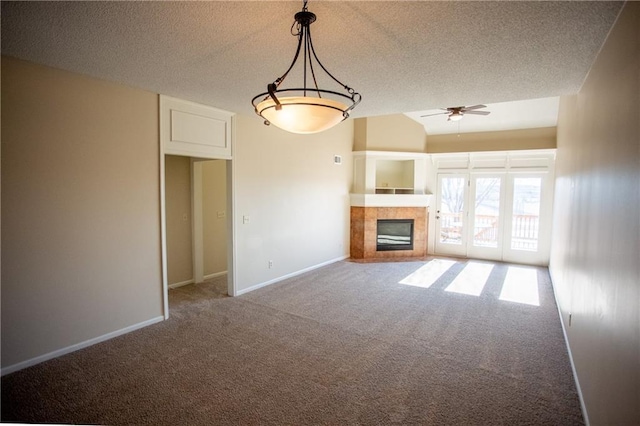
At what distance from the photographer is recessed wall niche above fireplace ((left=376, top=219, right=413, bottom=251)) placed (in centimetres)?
758

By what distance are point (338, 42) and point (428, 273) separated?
15.7ft

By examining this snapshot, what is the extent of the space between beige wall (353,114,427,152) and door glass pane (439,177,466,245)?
1.07m

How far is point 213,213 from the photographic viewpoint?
573cm

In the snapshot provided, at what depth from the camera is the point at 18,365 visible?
2.77m

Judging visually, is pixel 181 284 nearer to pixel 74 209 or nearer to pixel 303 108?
pixel 74 209

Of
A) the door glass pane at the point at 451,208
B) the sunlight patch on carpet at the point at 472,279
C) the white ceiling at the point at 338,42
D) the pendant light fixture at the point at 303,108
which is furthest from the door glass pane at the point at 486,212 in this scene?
the pendant light fixture at the point at 303,108

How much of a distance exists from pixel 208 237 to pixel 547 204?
6.63 metres

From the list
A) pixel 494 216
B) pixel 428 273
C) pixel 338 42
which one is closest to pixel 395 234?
pixel 428 273

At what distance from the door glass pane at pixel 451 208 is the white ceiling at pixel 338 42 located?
4.32 m

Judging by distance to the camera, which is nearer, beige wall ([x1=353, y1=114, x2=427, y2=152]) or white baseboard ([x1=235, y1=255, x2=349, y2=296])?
white baseboard ([x1=235, y1=255, x2=349, y2=296])

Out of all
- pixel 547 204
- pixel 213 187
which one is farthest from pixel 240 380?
pixel 547 204

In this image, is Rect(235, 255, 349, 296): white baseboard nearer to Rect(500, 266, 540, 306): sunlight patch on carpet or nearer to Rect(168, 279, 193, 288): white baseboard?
Rect(168, 279, 193, 288): white baseboard

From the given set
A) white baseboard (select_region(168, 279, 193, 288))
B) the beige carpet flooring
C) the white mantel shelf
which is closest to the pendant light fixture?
the beige carpet flooring

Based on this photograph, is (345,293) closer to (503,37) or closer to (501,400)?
(501,400)
